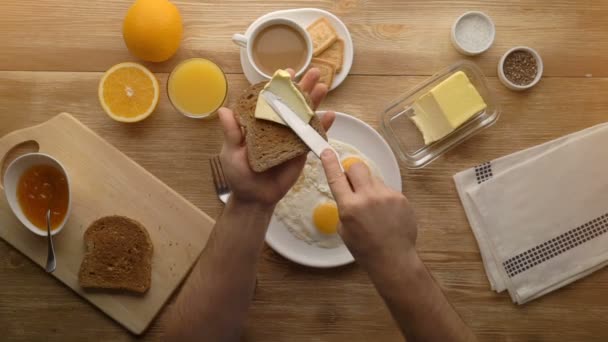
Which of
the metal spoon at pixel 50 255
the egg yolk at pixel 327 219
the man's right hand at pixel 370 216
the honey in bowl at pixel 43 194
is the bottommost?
the metal spoon at pixel 50 255

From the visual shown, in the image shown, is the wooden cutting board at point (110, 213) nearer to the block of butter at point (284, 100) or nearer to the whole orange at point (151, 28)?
the whole orange at point (151, 28)

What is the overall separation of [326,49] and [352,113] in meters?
0.23

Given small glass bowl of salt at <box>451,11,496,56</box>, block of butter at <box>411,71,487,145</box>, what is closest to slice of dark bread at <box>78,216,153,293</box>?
block of butter at <box>411,71,487,145</box>

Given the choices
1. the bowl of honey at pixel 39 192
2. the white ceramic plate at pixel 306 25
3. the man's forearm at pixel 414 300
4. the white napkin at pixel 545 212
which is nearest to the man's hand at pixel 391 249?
the man's forearm at pixel 414 300

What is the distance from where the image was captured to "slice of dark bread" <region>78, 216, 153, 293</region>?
1566 mm

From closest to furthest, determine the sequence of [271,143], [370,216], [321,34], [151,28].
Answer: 1. [370,216]
2. [271,143]
3. [151,28]
4. [321,34]

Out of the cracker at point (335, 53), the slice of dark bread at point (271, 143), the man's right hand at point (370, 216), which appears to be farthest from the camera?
the cracker at point (335, 53)

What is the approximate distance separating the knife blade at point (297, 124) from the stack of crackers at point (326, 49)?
367 millimetres

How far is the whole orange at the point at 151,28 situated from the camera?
152cm

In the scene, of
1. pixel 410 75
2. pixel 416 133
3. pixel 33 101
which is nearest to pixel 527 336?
pixel 416 133

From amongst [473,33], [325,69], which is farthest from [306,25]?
[473,33]

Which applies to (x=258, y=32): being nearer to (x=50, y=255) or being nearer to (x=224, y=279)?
(x=224, y=279)

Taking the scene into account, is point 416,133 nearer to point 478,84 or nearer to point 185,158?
point 478,84

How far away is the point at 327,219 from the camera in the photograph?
1585 mm
